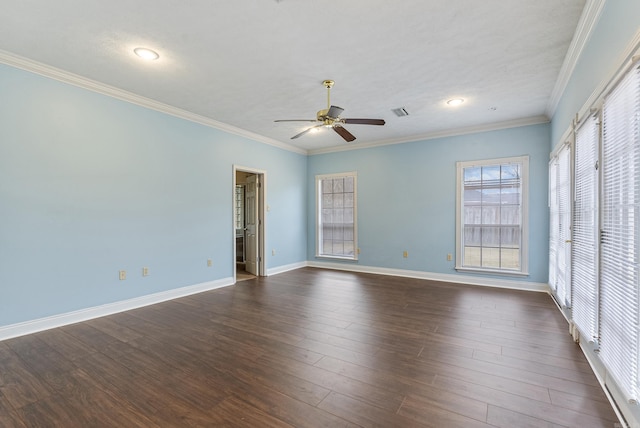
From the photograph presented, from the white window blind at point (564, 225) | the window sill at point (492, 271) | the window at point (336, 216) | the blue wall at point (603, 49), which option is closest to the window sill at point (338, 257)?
the window at point (336, 216)

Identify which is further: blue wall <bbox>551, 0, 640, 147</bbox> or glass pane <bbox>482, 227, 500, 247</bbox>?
glass pane <bbox>482, 227, 500, 247</bbox>

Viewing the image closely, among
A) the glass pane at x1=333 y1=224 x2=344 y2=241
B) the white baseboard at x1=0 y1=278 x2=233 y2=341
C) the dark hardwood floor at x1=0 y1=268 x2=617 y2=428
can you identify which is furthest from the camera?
the glass pane at x1=333 y1=224 x2=344 y2=241

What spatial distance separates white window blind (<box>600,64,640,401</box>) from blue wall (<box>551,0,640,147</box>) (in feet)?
0.84

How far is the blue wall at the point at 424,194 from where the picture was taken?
15.9 feet

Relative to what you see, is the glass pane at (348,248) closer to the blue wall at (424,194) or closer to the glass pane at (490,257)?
the blue wall at (424,194)

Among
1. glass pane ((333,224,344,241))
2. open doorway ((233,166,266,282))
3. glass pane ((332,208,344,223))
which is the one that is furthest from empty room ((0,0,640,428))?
glass pane ((332,208,344,223))

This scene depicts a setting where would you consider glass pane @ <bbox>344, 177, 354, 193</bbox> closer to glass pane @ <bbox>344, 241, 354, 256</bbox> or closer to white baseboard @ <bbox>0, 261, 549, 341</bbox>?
glass pane @ <bbox>344, 241, 354, 256</bbox>

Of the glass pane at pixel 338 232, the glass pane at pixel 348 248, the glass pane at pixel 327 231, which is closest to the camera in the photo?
the glass pane at pixel 348 248

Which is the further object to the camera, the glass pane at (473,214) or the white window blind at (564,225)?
the glass pane at (473,214)

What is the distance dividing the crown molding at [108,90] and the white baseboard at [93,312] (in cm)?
271

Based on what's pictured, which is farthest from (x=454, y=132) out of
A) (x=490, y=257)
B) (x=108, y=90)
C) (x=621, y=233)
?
(x=108, y=90)

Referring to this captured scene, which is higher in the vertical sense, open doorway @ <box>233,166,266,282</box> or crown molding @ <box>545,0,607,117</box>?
crown molding @ <box>545,0,607,117</box>

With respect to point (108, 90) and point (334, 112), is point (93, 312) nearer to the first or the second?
point (108, 90)

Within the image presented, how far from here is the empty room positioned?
193cm
